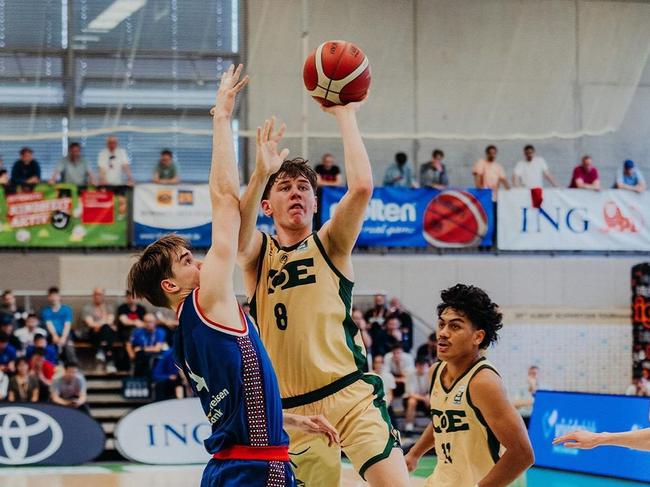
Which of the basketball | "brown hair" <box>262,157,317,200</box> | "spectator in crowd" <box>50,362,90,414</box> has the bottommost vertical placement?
"spectator in crowd" <box>50,362,90,414</box>

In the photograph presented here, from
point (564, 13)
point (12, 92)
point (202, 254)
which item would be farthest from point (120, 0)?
point (564, 13)

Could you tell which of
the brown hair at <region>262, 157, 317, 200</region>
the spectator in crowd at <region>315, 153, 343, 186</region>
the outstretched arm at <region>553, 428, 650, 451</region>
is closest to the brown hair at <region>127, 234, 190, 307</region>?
the brown hair at <region>262, 157, 317, 200</region>

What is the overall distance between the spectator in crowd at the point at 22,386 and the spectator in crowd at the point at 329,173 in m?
5.76

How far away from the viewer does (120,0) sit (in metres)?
20.0

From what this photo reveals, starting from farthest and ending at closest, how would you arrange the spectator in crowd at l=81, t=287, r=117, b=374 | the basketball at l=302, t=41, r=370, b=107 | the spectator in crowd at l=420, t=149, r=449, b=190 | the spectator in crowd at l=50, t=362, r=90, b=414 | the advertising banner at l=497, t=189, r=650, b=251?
the spectator in crowd at l=420, t=149, r=449, b=190
the advertising banner at l=497, t=189, r=650, b=251
the spectator in crowd at l=81, t=287, r=117, b=374
the spectator in crowd at l=50, t=362, r=90, b=414
the basketball at l=302, t=41, r=370, b=107

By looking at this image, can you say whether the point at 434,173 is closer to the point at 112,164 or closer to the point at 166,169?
the point at 166,169

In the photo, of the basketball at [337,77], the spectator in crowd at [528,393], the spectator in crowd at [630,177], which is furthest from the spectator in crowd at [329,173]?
the basketball at [337,77]

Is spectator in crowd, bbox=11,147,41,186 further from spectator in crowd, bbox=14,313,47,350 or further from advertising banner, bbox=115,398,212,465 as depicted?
advertising banner, bbox=115,398,212,465

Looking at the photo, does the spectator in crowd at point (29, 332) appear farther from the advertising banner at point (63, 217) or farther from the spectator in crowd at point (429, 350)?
the spectator in crowd at point (429, 350)

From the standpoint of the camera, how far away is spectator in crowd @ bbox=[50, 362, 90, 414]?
1491 cm

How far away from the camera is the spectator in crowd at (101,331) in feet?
55.3

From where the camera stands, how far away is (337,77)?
16.8ft

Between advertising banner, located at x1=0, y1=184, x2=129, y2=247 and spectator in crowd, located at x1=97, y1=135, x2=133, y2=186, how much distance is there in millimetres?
839

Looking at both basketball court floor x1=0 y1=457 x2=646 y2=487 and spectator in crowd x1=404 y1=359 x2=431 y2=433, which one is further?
spectator in crowd x1=404 y1=359 x2=431 y2=433
